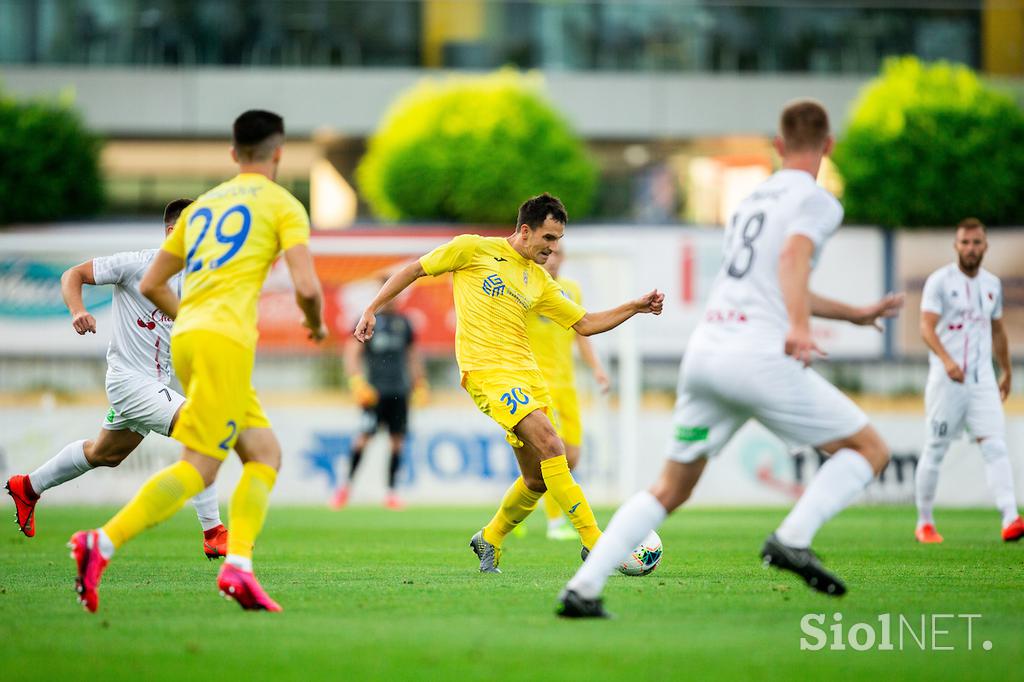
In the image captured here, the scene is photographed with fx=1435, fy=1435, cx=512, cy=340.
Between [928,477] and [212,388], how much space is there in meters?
7.22

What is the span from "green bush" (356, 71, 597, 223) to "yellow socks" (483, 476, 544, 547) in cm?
1522

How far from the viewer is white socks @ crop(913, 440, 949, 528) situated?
11758mm

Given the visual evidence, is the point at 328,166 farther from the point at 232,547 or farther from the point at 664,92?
the point at 232,547

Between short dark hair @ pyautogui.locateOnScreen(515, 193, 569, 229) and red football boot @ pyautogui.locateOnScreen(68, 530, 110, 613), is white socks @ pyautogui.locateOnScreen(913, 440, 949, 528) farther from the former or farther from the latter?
red football boot @ pyautogui.locateOnScreen(68, 530, 110, 613)

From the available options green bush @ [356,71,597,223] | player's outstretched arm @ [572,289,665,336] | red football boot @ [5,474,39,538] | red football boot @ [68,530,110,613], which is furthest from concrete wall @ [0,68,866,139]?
red football boot @ [68,530,110,613]

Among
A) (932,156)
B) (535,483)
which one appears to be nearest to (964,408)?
(535,483)

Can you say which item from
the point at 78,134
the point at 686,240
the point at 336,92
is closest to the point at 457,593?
the point at 686,240

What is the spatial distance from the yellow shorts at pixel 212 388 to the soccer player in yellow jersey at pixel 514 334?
1.97m

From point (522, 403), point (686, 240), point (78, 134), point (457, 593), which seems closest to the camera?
point (457, 593)

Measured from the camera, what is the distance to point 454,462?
60.7ft

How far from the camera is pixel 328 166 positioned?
36188mm

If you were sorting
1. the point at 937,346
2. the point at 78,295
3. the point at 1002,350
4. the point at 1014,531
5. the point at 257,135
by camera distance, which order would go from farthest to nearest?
the point at 1002,350 → the point at 937,346 → the point at 1014,531 → the point at 78,295 → the point at 257,135

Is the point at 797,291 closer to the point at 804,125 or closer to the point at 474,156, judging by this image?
the point at 804,125

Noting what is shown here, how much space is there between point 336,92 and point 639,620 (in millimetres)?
27134
